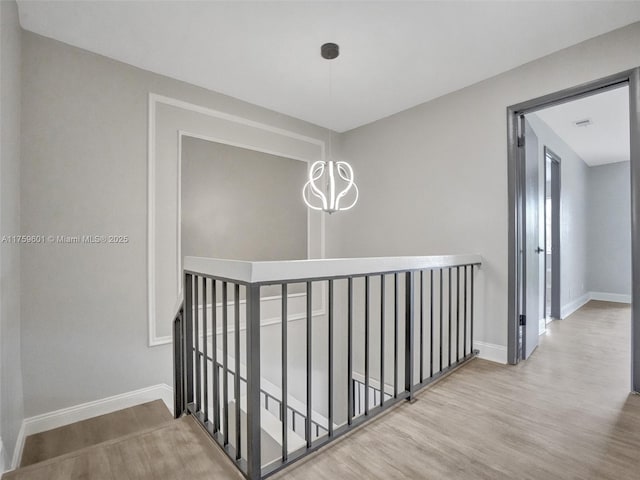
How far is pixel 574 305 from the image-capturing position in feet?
15.9

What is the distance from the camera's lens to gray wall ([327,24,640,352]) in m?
2.37

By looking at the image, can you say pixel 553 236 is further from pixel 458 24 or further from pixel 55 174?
pixel 55 174

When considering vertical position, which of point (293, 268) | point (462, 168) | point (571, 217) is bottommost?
point (293, 268)

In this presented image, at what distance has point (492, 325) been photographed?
272 centimetres

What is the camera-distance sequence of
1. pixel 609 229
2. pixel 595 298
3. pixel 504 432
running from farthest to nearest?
pixel 595 298 < pixel 609 229 < pixel 504 432

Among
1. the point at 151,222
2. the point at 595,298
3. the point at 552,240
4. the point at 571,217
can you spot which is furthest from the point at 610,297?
the point at 151,222

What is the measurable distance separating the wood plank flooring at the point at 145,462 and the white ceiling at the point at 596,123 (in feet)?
12.6

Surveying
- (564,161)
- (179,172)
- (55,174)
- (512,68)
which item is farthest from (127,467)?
(564,161)

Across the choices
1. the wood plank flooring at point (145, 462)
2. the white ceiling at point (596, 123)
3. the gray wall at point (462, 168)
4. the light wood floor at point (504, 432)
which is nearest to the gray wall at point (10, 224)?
the wood plank flooring at point (145, 462)

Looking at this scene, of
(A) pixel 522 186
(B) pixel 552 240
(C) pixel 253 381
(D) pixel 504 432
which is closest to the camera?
(C) pixel 253 381

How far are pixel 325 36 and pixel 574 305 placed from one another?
5.07m

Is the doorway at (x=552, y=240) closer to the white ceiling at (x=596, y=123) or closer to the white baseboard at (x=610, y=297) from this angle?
the white ceiling at (x=596, y=123)

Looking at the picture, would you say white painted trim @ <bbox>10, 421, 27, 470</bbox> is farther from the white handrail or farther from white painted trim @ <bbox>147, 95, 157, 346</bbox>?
the white handrail

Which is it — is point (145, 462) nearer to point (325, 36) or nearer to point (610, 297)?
point (325, 36)
